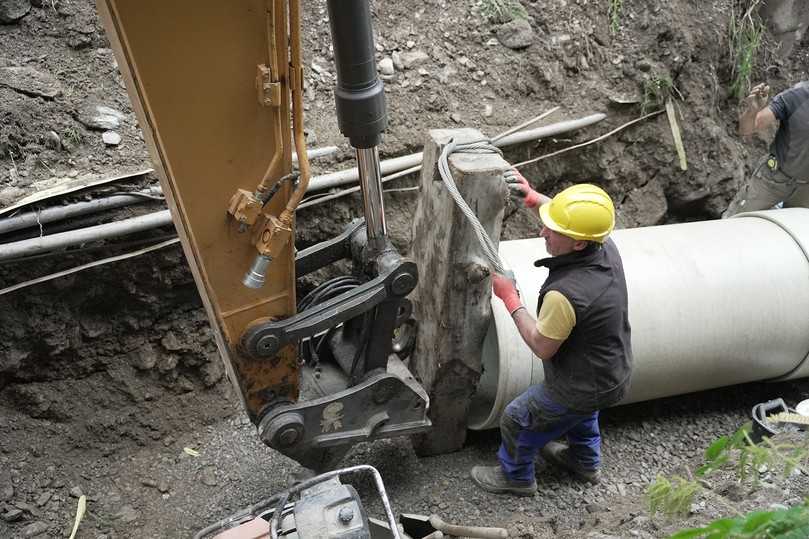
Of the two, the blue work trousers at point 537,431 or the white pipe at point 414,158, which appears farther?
the white pipe at point 414,158

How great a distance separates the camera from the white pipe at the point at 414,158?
3802mm

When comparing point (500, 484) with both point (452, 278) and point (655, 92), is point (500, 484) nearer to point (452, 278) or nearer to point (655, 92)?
point (452, 278)

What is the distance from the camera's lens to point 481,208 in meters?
2.92

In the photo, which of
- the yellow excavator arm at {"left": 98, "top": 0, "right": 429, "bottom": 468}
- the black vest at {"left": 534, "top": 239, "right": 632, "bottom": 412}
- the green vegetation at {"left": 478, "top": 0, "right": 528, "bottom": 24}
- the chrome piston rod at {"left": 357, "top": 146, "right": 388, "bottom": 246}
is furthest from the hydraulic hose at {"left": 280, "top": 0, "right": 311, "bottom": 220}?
the green vegetation at {"left": 478, "top": 0, "right": 528, "bottom": 24}

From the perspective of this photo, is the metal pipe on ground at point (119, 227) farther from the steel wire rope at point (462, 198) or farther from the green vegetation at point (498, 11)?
the green vegetation at point (498, 11)

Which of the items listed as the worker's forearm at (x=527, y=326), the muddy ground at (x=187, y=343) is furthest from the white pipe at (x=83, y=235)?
the worker's forearm at (x=527, y=326)

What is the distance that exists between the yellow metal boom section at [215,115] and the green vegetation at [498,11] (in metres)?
Result: 3.00

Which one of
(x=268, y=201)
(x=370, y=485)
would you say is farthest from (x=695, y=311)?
(x=268, y=201)

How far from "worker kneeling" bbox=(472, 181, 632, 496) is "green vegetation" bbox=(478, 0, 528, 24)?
88.2 inches

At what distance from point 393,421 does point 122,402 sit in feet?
5.34

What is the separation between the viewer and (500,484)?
3570mm

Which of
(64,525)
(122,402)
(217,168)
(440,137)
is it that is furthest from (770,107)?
(64,525)

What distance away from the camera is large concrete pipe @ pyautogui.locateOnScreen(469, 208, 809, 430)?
11.7ft

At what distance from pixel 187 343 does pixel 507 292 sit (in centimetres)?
200
